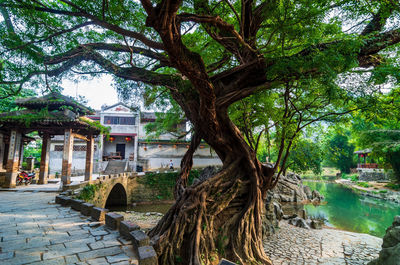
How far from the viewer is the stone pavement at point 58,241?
10.6 ft

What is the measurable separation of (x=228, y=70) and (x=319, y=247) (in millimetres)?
7786

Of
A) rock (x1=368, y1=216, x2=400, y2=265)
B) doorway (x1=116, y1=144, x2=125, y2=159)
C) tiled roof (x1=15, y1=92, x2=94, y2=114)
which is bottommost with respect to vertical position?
rock (x1=368, y1=216, x2=400, y2=265)

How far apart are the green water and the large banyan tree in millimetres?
9964

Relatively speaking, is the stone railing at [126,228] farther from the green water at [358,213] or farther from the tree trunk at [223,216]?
the green water at [358,213]

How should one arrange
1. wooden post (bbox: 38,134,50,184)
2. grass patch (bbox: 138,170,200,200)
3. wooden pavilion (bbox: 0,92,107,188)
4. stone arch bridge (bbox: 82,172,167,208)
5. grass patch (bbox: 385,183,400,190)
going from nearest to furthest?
wooden pavilion (bbox: 0,92,107,188) < wooden post (bbox: 38,134,50,184) < stone arch bridge (bbox: 82,172,167,208) < grass patch (bbox: 138,170,200,200) < grass patch (bbox: 385,183,400,190)

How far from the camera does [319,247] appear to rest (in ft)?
26.8

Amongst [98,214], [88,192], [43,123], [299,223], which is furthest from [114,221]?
[299,223]

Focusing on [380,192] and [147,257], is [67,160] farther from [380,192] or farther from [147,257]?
[380,192]

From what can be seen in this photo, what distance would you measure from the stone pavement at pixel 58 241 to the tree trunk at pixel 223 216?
1477 mm

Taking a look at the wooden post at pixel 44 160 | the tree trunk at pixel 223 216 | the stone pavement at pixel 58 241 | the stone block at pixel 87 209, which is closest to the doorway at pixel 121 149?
the wooden post at pixel 44 160

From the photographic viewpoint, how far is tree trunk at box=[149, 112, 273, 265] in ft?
16.8

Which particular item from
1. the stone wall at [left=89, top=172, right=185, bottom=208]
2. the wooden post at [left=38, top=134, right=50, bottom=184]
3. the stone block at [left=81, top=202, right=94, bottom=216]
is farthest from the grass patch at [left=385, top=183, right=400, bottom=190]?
the wooden post at [left=38, top=134, right=50, bottom=184]

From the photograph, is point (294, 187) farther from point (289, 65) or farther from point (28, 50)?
→ point (28, 50)

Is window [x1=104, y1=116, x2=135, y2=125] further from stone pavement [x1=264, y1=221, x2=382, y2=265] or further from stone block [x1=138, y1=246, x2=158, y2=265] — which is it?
stone block [x1=138, y1=246, x2=158, y2=265]
